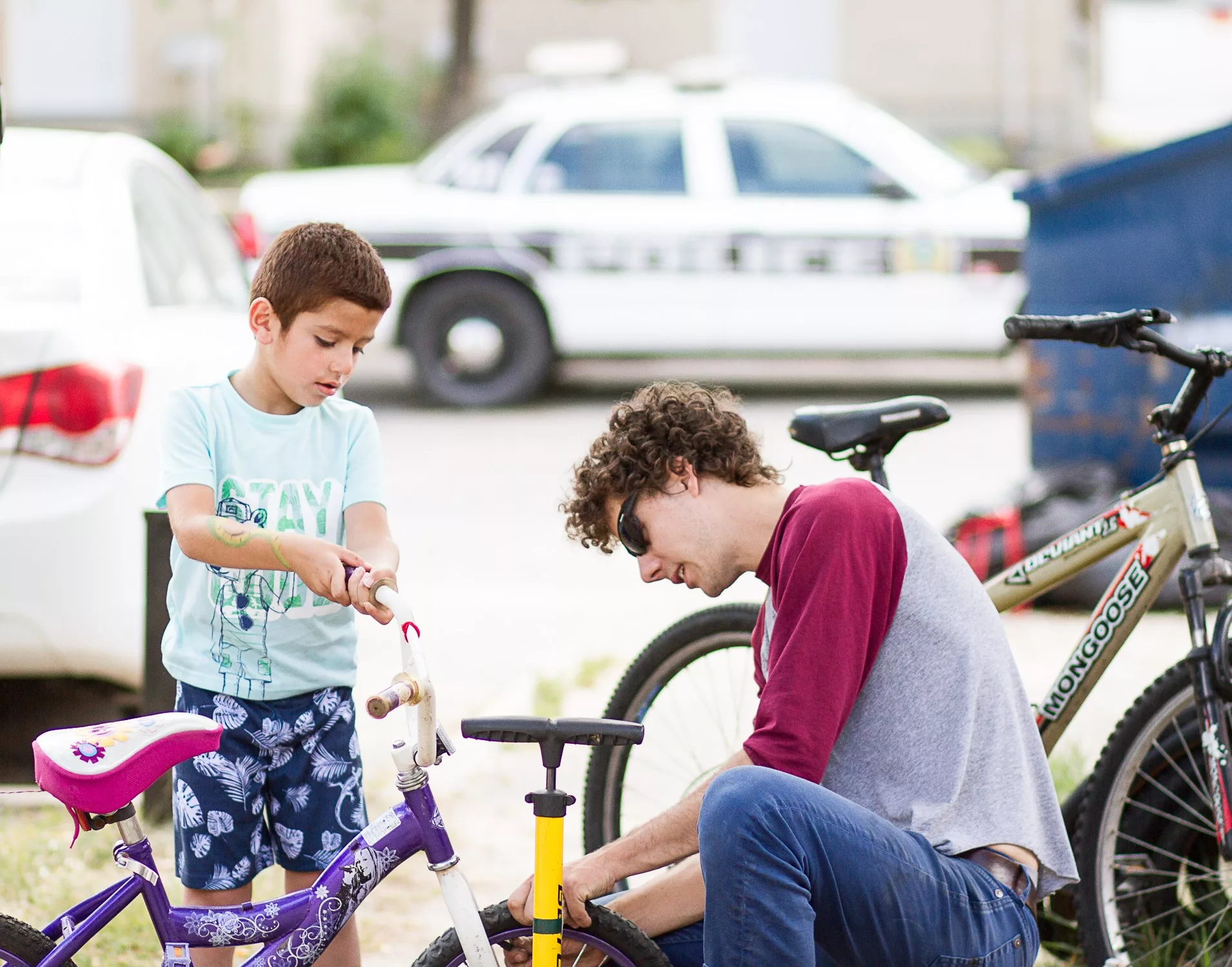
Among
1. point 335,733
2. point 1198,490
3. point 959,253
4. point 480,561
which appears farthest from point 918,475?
point 335,733

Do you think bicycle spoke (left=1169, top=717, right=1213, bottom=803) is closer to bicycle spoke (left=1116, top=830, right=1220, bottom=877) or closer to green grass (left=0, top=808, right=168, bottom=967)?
bicycle spoke (left=1116, top=830, right=1220, bottom=877)

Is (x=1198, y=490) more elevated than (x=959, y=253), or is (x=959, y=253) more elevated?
(x=959, y=253)

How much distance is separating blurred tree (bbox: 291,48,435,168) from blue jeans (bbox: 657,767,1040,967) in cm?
1837

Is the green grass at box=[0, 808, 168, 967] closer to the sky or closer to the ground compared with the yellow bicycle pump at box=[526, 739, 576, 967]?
closer to the ground

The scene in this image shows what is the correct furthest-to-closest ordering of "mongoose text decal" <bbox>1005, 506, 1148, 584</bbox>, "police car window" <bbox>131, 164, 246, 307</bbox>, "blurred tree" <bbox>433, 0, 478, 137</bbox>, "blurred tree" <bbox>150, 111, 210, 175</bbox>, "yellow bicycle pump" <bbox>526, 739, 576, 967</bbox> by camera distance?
"blurred tree" <bbox>433, 0, 478, 137</bbox>
"blurred tree" <bbox>150, 111, 210, 175</bbox>
"police car window" <bbox>131, 164, 246, 307</bbox>
"mongoose text decal" <bbox>1005, 506, 1148, 584</bbox>
"yellow bicycle pump" <bbox>526, 739, 576, 967</bbox>

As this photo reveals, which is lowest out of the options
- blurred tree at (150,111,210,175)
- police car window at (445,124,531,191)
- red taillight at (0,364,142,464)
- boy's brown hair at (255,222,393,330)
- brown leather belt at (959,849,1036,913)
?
brown leather belt at (959,849,1036,913)

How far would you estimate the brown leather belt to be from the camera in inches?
97.0

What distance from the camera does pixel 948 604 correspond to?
2.47 m

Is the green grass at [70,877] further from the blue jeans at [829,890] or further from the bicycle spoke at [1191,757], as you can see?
the bicycle spoke at [1191,757]

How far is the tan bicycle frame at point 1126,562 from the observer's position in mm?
3049

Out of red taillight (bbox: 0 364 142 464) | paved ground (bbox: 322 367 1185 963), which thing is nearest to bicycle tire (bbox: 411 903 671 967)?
paved ground (bbox: 322 367 1185 963)

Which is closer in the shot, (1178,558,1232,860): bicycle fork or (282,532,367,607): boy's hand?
(282,532,367,607): boy's hand

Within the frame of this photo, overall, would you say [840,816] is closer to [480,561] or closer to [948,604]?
[948,604]

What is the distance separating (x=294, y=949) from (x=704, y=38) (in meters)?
20.9
